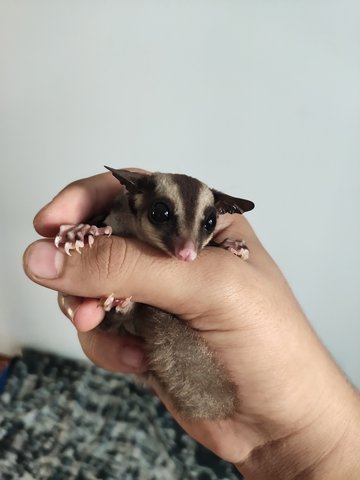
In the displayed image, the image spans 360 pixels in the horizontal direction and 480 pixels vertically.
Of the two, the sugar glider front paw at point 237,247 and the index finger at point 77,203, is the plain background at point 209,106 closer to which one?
the index finger at point 77,203

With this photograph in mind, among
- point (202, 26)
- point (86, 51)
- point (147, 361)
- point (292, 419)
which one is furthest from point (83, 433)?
point (202, 26)

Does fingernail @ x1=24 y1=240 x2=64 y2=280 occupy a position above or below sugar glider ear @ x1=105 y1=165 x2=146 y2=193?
below

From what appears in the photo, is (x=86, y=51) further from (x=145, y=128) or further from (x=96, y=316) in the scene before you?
(x=96, y=316)

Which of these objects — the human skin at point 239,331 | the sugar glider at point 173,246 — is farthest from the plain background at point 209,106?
the sugar glider at point 173,246

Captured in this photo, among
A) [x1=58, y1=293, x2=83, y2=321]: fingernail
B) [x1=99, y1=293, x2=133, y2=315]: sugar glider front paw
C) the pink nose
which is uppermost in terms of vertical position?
the pink nose

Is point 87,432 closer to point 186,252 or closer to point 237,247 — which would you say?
point 237,247

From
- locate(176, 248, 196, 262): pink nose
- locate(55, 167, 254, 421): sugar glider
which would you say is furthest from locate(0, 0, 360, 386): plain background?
locate(176, 248, 196, 262): pink nose

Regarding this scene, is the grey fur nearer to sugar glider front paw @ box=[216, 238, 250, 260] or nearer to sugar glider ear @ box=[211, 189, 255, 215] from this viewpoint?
sugar glider ear @ box=[211, 189, 255, 215]
